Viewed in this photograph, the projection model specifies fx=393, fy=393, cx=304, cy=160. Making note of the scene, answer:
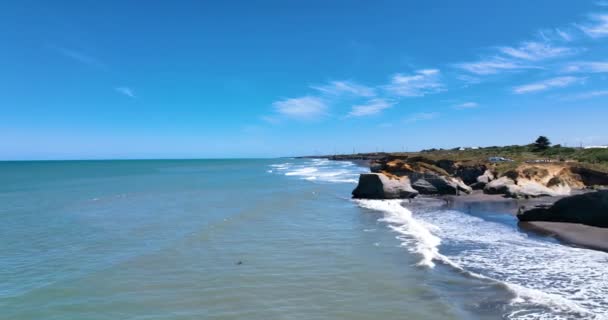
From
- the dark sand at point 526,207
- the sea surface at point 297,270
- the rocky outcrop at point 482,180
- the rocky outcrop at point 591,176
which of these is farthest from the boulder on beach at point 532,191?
the sea surface at point 297,270

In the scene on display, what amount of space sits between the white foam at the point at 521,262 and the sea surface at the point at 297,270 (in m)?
0.04

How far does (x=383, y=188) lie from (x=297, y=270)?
2059 cm

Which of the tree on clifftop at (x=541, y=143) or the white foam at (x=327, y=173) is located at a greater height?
the tree on clifftop at (x=541, y=143)

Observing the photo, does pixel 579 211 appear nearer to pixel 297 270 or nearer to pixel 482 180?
pixel 297 270

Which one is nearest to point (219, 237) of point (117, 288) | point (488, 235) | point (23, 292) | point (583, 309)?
point (117, 288)

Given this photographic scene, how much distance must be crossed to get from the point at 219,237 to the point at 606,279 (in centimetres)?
1432

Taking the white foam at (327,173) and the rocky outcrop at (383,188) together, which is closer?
the rocky outcrop at (383,188)

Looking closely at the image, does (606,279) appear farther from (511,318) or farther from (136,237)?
(136,237)

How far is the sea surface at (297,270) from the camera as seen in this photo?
382 inches

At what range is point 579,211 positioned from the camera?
18672 millimetres

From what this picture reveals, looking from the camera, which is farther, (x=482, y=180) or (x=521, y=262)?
(x=482, y=180)

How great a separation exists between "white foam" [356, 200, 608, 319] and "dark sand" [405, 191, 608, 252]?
1.11 metres

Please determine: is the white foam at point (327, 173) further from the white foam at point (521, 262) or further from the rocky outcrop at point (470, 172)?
the white foam at point (521, 262)

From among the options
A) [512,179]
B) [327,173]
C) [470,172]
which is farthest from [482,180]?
[327,173]
